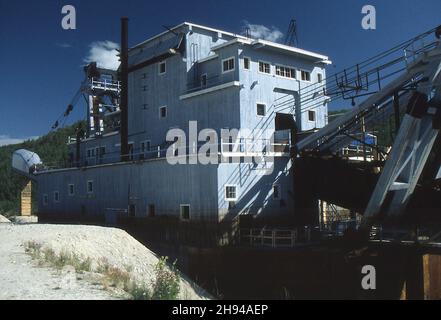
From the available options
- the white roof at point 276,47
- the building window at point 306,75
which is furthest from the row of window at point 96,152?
the building window at point 306,75

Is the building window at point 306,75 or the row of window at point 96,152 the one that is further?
the row of window at point 96,152

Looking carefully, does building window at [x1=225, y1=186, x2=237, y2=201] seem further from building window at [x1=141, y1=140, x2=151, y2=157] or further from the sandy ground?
building window at [x1=141, y1=140, x2=151, y2=157]

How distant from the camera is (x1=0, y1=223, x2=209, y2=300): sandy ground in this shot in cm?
1270

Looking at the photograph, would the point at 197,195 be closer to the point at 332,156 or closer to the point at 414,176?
the point at 332,156

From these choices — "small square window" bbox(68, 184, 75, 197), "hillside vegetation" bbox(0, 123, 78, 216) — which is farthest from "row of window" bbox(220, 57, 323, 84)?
"hillside vegetation" bbox(0, 123, 78, 216)

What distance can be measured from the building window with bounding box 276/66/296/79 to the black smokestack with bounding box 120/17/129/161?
48.3 feet

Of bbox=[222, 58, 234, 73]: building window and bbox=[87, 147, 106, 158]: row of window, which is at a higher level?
bbox=[222, 58, 234, 73]: building window

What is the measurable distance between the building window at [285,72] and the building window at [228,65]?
3.90m

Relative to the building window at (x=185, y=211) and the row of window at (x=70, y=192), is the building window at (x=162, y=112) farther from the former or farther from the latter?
the building window at (x=185, y=211)

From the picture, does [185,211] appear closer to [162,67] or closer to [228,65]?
[228,65]

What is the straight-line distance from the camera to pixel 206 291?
24875mm

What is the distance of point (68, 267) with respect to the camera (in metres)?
16.2

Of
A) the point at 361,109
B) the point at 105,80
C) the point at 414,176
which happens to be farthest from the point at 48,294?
the point at 105,80

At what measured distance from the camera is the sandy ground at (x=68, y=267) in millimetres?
12695
